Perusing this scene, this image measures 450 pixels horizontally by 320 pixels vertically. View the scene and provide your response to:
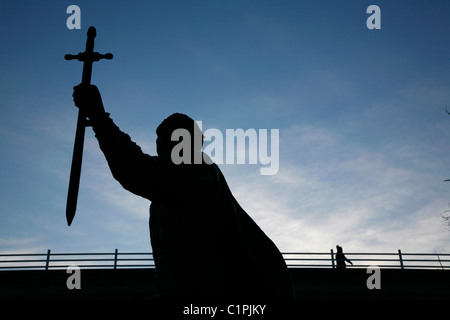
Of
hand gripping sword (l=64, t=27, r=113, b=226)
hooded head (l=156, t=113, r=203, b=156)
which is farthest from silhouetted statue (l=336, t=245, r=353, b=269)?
hand gripping sword (l=64, t=27, r=113, b=226)

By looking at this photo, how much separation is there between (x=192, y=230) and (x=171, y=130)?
0.85 metres

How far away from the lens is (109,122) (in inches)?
96.7

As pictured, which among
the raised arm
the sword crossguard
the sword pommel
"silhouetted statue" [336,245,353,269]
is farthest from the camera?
"silhouetted statue" [336,245,353,269]

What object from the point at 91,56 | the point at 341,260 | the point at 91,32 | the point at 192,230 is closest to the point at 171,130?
the point at 192,230

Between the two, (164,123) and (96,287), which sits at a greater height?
(164,123)

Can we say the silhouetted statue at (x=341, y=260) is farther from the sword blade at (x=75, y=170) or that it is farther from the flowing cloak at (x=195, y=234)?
the sword blade at (x=75, y=170)

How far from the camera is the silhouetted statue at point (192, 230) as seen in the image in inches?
95.5

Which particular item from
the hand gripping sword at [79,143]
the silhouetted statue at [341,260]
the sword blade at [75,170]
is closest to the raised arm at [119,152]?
the hand gripping sword at [79,143]

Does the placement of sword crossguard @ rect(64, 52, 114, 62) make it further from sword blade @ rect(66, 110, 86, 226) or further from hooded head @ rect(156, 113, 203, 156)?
hooded head @ rect(156, 113, 203, 156)

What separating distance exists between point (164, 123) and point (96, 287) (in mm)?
13632

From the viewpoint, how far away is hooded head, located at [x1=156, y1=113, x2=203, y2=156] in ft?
9.88
